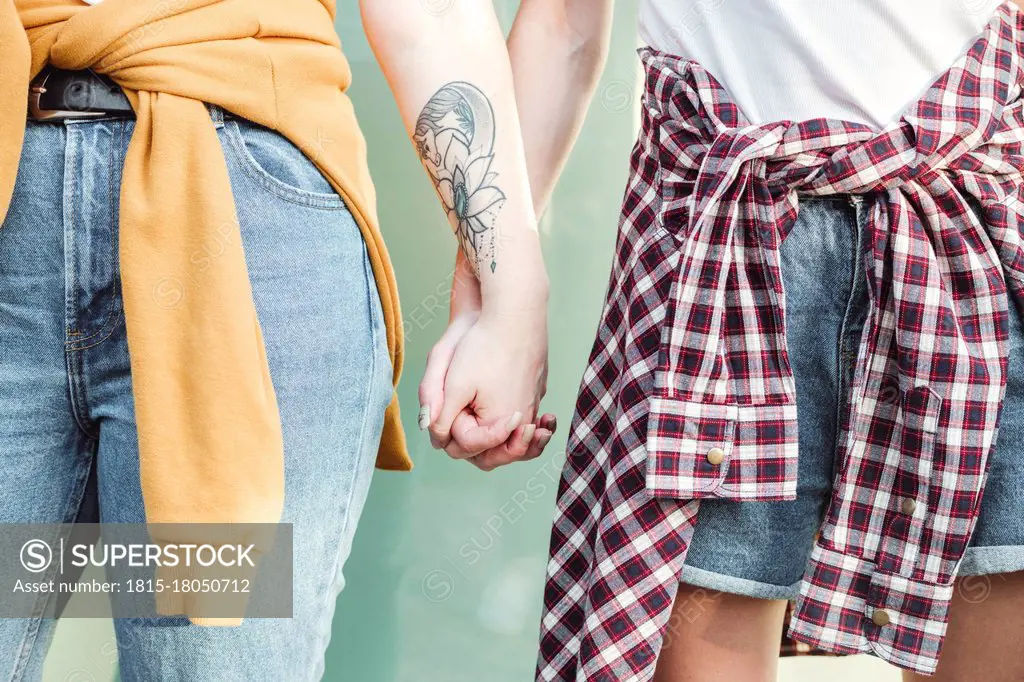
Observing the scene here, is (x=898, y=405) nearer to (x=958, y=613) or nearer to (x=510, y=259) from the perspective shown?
(x=958, y=613)

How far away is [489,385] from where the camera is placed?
0.89 metres

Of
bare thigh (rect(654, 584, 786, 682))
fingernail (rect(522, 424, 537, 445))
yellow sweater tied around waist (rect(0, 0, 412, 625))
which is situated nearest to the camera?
yellow sweater tied around waist (rect(0, 0, 412, 625))

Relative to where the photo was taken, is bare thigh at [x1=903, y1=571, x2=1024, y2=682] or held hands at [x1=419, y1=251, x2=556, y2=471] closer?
bare thigh at [x1=903, y1=571, x2=1024, y2=682]

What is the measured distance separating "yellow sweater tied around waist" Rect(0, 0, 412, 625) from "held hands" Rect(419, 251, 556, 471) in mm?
218

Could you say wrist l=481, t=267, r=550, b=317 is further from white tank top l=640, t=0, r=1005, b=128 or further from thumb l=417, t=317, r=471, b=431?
white tank top l=640, t=0, r=1005, b=128

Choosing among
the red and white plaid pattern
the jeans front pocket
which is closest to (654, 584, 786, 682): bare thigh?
the red and white plaid pattern

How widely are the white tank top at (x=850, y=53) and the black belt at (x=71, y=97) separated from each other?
531mm

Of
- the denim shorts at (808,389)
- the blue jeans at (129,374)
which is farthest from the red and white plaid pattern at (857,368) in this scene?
the blue jeans at (129,374)

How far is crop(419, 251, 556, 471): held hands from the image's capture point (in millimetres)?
893

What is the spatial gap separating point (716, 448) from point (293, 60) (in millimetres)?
491

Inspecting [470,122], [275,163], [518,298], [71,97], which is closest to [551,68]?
[470,122]

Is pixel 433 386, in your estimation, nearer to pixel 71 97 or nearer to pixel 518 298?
pixel 518 298

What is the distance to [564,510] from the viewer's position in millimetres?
907

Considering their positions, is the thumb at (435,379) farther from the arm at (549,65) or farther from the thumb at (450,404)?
the arm at (549,65)
